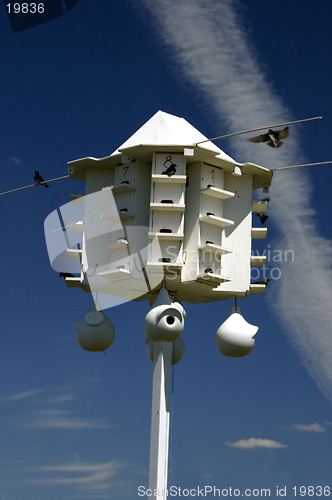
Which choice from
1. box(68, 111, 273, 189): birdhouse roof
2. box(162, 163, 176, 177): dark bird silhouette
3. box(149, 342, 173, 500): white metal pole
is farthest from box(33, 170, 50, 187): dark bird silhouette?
box(149, 342, 173, 500): white metal pole

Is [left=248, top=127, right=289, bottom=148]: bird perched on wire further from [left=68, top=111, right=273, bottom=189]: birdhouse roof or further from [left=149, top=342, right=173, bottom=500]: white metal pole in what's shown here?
[left=149, top=342, right=173, bottom=500]: white metal pole

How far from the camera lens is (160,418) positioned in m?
12.4

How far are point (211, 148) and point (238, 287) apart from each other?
262 centimetres

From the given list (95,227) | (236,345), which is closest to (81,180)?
(95,227)

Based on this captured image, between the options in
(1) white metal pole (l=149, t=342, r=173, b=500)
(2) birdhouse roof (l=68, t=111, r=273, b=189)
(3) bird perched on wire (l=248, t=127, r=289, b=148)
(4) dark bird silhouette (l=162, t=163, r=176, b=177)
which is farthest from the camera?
(2) birdhouse roof (l=68, t=111, r=273, b=189)

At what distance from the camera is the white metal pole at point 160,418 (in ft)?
39.6

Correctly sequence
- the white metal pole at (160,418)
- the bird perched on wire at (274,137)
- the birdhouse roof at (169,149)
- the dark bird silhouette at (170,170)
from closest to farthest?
the bird perched on wire at (274,137) → the white metal pole at (160,418) → the dark bird silhouette at (170,170) → the birdhouse roof at (169,149)

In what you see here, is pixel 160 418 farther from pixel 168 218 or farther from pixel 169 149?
pixel 169 149

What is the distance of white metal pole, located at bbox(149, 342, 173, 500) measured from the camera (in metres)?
12.1

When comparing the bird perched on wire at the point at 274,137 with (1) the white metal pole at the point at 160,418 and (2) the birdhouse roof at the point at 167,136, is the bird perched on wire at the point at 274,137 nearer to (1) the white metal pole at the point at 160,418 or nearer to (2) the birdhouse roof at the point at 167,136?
(2) the birdhouse roof at the point at 167,136

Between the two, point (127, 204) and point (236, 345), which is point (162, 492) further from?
point (127, 204)

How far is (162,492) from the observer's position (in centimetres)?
1202

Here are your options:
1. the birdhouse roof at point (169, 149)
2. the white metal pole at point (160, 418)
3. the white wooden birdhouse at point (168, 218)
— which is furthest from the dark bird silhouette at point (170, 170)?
the white metal pole at point (160, 418)

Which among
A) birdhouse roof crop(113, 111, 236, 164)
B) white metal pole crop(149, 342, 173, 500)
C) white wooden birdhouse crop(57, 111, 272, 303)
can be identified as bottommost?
white metal pole crop(149, 342, 173, 500)
